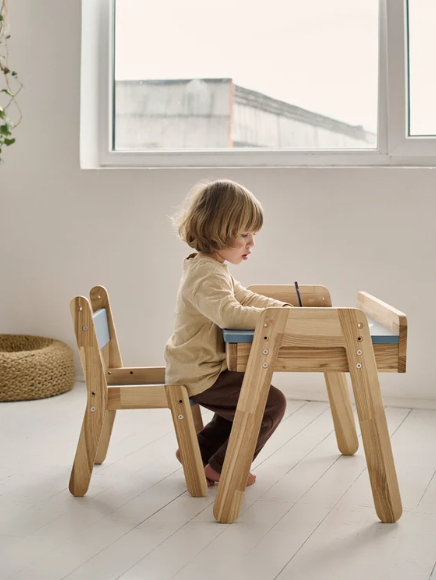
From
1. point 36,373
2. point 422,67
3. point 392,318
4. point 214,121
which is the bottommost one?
point 36,373

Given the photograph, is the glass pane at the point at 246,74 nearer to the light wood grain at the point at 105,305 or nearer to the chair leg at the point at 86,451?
the light wood grain at the point at 105,305

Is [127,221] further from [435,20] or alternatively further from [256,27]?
[435,20]

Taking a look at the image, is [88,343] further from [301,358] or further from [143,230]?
[143,230]

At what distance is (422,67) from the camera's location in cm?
272

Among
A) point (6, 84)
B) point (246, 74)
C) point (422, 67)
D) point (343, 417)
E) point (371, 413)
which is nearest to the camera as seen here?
point (371, 413)

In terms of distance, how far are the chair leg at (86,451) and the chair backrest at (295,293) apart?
0.61 metres

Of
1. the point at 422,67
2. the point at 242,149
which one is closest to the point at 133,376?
the point at 242,149

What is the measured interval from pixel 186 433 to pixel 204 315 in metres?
0.28

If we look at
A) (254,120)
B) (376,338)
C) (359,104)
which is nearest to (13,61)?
(254,120)

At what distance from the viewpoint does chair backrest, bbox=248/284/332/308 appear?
2.09m

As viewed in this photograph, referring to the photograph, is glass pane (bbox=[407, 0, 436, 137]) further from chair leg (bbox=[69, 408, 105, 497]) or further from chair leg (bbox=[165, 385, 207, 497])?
chair leg (bbox=[69, 408, 105, 497])

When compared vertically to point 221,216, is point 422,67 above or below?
above

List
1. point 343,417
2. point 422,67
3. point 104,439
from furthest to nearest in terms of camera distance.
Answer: point 422,67 → point 343,417 → point 104,439

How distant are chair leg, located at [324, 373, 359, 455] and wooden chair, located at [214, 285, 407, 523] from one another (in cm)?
48
